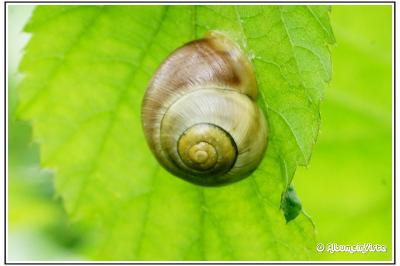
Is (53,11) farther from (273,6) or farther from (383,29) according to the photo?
(383,29)

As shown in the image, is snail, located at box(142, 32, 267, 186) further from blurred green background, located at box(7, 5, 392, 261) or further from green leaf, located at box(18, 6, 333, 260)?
blurred green background, located at box(7, 5, 392, 261)

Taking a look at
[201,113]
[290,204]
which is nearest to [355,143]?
[201,113]

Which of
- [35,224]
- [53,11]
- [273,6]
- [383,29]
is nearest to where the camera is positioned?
[273,6]

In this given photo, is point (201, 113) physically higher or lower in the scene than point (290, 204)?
higher

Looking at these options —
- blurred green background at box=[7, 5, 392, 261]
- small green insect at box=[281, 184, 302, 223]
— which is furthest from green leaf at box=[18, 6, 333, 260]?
blurred green background at box=[7, 5, 392, 261]

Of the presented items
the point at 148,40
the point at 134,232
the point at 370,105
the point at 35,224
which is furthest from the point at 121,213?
the point at 35,224

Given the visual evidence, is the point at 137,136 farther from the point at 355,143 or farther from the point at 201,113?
the point at 355,143
